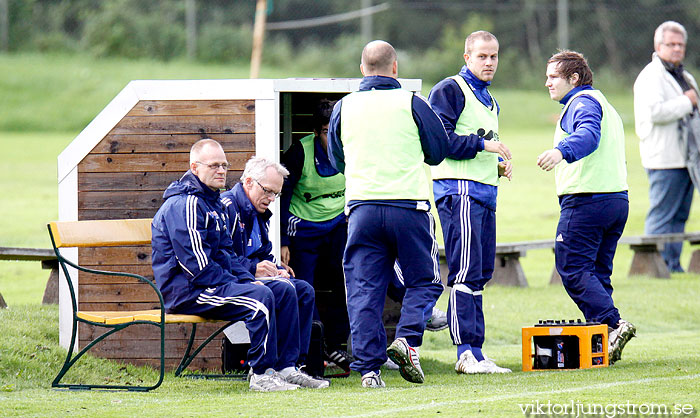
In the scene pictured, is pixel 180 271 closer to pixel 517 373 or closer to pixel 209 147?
pixel 209 147

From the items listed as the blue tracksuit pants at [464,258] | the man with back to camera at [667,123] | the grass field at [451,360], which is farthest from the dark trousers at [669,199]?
the blue tracksuit pants at [464,258]

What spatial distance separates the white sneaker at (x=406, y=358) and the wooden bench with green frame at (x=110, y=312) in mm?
1032

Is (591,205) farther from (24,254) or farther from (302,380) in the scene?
(24,254)

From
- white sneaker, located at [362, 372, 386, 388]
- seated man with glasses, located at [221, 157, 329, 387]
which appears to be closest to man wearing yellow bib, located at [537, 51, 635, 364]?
white sneaker, located at [362, 372, 386, 388]

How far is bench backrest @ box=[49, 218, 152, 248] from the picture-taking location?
6.46m

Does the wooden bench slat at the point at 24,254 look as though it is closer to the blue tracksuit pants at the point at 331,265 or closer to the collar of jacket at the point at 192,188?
the blue tracksuit pants at the point at 331,265

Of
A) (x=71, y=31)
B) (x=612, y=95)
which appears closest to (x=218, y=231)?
(x=612, y=95)

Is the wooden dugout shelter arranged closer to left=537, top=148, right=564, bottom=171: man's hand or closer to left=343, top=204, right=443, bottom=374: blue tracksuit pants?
left=343, top=204, right=443, bottom=374: blue tracksuit pants

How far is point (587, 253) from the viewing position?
23.2 ft

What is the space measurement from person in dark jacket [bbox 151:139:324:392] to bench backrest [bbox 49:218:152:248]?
1.52 feet

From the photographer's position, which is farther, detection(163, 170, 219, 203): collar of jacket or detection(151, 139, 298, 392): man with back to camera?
detection(163, 170, 219, 203): collar of jacket

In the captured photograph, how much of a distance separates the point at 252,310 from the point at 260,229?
85cm

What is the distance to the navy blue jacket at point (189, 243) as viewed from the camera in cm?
619

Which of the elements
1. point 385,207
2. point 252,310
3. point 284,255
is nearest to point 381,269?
point 385,207
